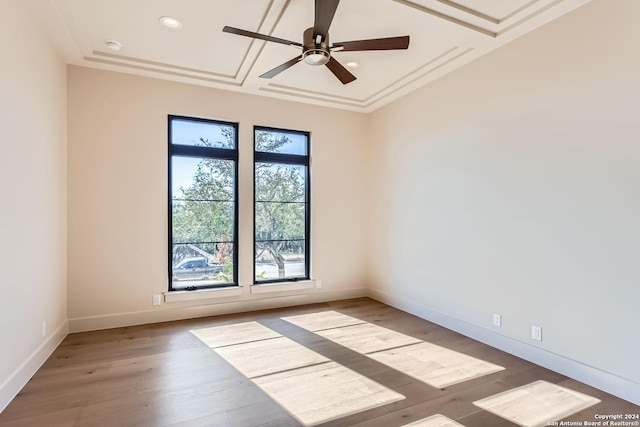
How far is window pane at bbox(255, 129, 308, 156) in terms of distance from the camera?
14.8 ft

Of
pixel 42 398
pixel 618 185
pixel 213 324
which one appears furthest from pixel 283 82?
pixel 42 398

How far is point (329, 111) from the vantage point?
16.0 feet

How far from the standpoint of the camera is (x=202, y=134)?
165 inches

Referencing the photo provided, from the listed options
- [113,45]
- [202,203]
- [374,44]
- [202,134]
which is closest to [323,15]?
[374,44]

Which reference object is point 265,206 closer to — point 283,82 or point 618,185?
point 283,82

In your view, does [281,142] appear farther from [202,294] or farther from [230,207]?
[202,294]

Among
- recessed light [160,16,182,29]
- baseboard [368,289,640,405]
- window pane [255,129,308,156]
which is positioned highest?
recessed light [160,16,182,29]

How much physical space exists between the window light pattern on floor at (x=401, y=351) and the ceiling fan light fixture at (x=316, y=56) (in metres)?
2.60

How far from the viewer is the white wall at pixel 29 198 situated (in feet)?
7.36

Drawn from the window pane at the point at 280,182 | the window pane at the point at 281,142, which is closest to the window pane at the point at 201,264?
the window pane at the point at 280,182

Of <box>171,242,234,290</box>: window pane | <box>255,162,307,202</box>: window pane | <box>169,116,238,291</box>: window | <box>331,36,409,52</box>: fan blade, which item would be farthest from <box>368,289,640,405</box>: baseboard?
<box>331,36,409,52</box>: fan blade

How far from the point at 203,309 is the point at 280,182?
6.43ft

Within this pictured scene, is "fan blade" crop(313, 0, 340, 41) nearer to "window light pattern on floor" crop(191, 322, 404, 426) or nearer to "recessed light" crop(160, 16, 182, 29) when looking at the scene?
"recessed light" crop(160, 16, 182, 29)

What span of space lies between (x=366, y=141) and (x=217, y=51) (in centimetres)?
260
